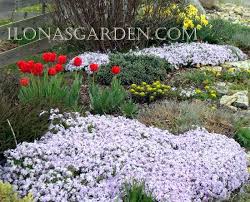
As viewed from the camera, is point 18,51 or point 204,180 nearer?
point 204,180

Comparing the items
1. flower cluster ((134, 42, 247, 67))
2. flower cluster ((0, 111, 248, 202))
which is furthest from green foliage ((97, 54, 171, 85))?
flower cluster ((0, 111, 248, 202))

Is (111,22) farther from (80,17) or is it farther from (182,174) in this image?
(182,174)

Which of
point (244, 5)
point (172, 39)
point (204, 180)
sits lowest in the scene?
point (244, 5)

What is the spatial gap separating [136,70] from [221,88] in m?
1.32

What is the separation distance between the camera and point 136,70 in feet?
26.3

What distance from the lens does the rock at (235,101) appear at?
23.3 ft

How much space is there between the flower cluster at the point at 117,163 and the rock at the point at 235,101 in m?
1.62

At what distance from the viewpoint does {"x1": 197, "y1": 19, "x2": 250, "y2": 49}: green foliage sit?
10.5 m

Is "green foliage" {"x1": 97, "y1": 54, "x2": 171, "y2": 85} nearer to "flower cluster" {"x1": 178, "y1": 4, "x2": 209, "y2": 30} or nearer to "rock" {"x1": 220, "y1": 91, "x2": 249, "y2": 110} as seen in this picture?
"rock" {"x1": 220, "y1": 91, "x2": 249, "y2": 110}

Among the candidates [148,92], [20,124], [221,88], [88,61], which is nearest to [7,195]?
[20,124]

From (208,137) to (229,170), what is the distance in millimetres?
635

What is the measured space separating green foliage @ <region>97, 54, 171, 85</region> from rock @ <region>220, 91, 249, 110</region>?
50.1 inches

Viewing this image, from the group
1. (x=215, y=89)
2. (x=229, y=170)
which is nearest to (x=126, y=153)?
(x=229, y=170)

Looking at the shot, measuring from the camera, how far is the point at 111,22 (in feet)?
31.2
